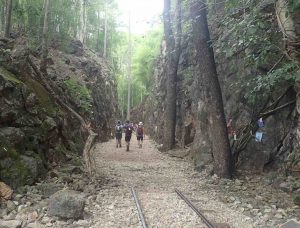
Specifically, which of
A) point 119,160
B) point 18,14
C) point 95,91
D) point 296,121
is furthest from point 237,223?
point 95,91

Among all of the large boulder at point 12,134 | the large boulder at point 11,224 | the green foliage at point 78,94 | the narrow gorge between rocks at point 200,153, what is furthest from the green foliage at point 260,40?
the green foliage at point 78,94

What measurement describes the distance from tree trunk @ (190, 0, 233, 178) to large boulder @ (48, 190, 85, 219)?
500 centimetres

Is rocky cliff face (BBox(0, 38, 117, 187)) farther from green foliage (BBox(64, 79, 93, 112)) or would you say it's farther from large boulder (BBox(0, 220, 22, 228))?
green foliage (BBox(64, 79, 93, 112))

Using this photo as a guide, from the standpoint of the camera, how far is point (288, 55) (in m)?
8.59

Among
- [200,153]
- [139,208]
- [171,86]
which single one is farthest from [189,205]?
[171,86]

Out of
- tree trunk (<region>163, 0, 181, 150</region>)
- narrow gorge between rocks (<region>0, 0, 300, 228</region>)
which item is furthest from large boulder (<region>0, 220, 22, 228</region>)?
tree trunk (<region>163, 0, 181, 150</region>)

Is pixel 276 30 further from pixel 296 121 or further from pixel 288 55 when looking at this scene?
pixel 296 121

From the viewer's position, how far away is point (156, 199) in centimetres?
851

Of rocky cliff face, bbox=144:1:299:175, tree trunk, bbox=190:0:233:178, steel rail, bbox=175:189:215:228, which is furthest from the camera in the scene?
tree trunk, bbox=190:0:233:178

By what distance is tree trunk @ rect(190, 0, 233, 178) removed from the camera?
1070cm

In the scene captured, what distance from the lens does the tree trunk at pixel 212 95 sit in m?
10.7

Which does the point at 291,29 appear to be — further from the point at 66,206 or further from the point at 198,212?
the point at 66,206

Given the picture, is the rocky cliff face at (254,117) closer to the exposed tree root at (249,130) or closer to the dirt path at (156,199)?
the exposed tree root at (249,130)

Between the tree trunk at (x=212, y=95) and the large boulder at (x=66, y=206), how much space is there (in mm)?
5000
